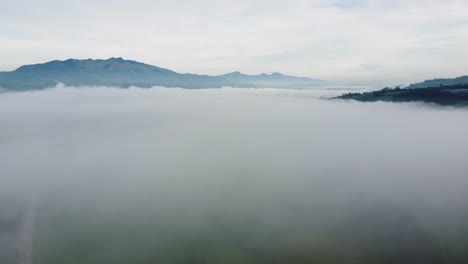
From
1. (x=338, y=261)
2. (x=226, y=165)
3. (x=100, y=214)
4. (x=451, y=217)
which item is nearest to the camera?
(x=338, y=261)

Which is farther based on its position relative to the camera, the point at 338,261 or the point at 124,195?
the point at 124,195

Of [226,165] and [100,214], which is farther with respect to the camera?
[226,165]

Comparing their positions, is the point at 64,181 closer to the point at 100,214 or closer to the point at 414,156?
the point at 100,214

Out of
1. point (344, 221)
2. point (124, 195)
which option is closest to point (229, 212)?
point (344, 221)

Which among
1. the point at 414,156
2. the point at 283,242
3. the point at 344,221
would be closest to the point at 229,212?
the point at 283,242

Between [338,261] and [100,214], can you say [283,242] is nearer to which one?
[338,261]

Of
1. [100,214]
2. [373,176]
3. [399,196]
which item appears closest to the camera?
[100,214]

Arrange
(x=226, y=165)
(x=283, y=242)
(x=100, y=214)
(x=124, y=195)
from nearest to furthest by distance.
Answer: (x=283, y=242) → (x=100, y=214) → (x=124, y=195) → (x=226, y=165)

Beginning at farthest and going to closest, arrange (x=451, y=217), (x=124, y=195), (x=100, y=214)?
1. (x=124, y=195)
2. (x=100, y=214)
3. (x=451, y=217)
